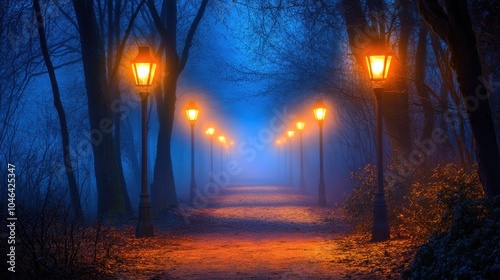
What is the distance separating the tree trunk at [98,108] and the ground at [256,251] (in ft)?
5.99

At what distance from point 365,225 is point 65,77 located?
3154cm

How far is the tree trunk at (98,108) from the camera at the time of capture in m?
17.2

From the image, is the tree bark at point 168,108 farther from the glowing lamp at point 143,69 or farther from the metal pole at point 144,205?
the glowing lamp at point 143,69

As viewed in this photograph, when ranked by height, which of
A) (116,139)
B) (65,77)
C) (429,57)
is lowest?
(116,139)

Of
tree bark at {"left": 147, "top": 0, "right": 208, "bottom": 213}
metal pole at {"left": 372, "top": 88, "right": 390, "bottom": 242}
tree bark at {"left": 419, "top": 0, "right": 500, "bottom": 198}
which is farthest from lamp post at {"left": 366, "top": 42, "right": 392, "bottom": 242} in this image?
tree bark at {"left": 147, "top": 0, "right": 208, "bottom": 213}

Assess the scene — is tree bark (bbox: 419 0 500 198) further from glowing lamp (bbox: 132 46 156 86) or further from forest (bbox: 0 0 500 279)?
glowing lamp (bbox: 132 46 156 86)

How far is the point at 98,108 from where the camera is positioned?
17.4 meters

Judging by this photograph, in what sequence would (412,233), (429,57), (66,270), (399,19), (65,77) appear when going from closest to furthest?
(66,270) < (412,233) < (399,19) < (429,57) < (65,77)

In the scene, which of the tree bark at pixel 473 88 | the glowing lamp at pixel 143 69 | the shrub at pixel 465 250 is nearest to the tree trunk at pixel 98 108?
the glowing lamp at pixel 143 69

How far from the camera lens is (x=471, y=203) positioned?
7605mm

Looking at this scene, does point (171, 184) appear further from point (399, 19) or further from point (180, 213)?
point (399, 19)

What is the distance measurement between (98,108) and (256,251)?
26.5 ft

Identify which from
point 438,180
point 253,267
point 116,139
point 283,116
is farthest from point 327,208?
point 283,116

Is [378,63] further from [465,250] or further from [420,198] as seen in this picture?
[465,250]
